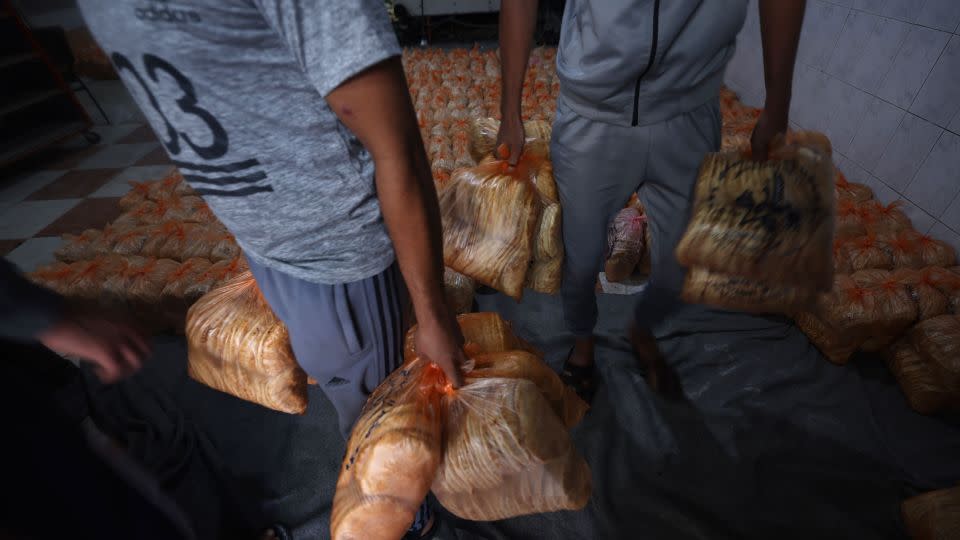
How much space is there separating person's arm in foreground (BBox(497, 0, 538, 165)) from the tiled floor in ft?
9.71

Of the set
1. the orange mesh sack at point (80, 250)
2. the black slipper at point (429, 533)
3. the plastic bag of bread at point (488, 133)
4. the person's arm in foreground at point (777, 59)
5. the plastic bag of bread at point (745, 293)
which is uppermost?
the person's arm in foreground at point (777, 59)

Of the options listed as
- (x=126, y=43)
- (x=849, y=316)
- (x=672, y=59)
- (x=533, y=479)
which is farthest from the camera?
(x=849, y=316)

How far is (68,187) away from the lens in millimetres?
3467

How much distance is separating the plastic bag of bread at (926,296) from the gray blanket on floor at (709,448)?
0.92ft

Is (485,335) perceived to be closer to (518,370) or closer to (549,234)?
(518,370)

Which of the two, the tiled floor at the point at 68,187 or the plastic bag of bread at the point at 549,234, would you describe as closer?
the plastic bag of bread at the point at 549,234

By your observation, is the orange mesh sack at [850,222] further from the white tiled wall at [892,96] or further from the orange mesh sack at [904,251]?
the white tiled wall at [892,96]

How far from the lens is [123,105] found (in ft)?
16.9

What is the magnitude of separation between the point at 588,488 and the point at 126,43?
1.10m

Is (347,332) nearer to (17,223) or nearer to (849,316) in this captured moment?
(849,316)

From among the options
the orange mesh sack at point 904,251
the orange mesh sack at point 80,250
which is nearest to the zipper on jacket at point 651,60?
the orange mesh sack at point 904,251

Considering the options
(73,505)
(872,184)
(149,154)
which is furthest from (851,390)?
(149,154)

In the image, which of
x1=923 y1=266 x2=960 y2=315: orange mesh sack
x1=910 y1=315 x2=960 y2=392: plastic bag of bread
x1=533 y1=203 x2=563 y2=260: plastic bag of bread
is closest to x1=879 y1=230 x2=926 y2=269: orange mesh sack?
x1=923 y1=266 x2=960 y2=315: orange mesh sack

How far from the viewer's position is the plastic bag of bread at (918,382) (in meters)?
1.46
